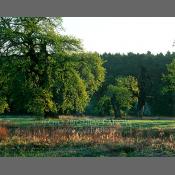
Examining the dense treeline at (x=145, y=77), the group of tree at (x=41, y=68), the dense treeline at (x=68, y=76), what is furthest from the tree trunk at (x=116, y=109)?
the group of tree at (x=41, y=68)

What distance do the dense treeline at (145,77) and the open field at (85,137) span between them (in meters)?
0.46

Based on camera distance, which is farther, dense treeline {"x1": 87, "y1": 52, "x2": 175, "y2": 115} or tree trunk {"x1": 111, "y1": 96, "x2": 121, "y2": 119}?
tree trunk {"x1": 111, "y1": 96, "x2": 121, "y2": 119}

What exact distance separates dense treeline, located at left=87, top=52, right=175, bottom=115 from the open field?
0.46m

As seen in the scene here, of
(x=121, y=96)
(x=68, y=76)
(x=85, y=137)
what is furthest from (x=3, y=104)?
(x=121, y=96)

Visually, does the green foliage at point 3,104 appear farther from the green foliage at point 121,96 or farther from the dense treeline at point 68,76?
the green foliage at point 121,96

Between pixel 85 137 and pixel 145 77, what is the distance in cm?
281

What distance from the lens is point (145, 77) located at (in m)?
19.6

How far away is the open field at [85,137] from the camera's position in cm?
1780

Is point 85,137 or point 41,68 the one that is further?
point 41,68

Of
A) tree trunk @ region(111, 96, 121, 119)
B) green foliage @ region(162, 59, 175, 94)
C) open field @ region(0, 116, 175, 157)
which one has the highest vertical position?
green foliage @ region(162, 59, 175, 94)

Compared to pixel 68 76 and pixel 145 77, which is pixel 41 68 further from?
pixel 145 77

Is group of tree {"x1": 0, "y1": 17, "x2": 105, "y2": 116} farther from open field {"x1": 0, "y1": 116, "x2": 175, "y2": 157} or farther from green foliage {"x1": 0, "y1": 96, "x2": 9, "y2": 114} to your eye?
open field {"x1": 0, "y1": 116, "x2": 175, "y2": 157}

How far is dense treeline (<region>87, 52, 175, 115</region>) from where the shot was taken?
19469 mm

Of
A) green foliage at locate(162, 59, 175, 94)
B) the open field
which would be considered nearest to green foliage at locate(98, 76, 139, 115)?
the open field
